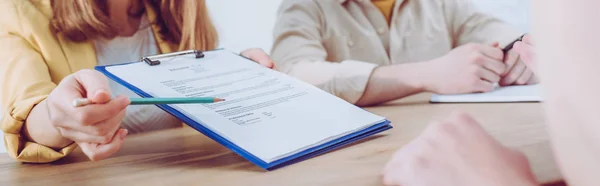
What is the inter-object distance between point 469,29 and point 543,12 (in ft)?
3.48

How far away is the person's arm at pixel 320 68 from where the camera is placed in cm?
91

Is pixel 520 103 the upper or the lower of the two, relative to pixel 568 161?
lower

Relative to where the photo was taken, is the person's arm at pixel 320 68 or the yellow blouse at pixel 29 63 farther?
the person's arm at pixel 320 68

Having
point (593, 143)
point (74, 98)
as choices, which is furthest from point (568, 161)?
point (74, 98)

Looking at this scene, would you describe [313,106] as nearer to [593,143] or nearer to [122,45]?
[593,143]

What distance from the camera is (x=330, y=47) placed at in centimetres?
129

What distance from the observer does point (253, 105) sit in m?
0.62

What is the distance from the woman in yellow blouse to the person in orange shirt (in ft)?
0.65

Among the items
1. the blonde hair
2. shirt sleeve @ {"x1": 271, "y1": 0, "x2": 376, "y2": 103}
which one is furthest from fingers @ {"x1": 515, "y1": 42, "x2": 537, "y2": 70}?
the blonde hair

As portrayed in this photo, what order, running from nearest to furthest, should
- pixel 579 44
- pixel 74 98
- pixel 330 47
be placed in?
pixel 579 44, pixel 74 98, pixel 330 47

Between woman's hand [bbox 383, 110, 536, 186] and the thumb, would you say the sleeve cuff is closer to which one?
the thumb

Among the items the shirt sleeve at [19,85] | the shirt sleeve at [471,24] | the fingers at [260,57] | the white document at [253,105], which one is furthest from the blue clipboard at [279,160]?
the shirt sleeve at [471,24]

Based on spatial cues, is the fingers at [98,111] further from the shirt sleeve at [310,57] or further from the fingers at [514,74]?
the fingers at [514,74]

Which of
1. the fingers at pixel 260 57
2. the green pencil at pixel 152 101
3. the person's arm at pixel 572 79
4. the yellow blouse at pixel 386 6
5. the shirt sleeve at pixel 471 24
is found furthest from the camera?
the yellow blouse at pixel 386 6
